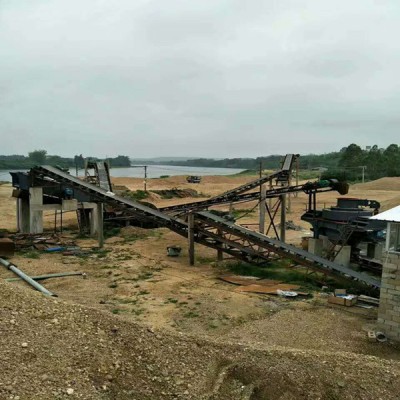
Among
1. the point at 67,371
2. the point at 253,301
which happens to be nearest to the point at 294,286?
the point at 253,301

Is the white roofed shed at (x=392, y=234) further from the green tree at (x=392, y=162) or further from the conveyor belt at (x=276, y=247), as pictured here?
the green tree at (x=392, y=162)

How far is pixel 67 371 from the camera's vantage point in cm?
710

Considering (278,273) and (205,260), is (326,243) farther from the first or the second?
(205,260)

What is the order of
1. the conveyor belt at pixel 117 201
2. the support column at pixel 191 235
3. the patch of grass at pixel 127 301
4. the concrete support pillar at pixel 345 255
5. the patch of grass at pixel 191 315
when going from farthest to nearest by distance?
the conveyor belt at pixel 117 201 → the support column at pixel 191 235 → the concrete support pillar at pixel 345 255 → the patch of grass at pixel 127 301 → the patch of grass at pixel 191 315

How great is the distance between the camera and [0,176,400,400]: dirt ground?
7.25 metres

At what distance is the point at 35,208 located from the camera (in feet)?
77.4

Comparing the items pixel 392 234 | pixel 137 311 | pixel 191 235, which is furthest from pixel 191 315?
pixel 191 235

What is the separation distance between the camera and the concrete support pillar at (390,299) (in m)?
10.8

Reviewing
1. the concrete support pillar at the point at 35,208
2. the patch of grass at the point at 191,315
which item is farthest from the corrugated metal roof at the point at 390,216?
the concrete support pillar at the point at 35,208

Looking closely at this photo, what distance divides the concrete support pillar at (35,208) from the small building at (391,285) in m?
18.0

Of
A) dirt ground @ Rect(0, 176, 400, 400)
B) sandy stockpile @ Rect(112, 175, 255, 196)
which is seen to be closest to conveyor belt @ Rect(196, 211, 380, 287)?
dirt ground @ Rect(0, 176, 400, 400)

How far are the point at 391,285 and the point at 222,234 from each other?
885 centimetres

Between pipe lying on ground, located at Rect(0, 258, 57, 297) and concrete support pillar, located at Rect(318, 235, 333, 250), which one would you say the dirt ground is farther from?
concrete support pillar, located at Rect(318, 235, 333, 250)

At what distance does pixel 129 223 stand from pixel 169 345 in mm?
19736
